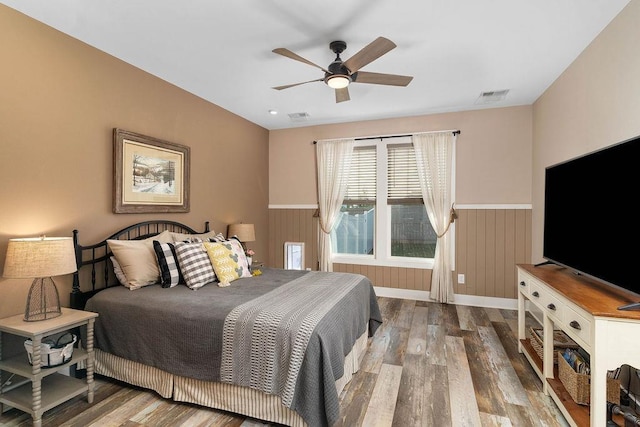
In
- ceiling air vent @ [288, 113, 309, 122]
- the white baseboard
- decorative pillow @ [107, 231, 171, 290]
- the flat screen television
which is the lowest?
the white baseboard

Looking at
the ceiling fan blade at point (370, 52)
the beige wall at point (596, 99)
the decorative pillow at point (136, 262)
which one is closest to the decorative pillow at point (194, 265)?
the decorative pillow at point (136, 262)

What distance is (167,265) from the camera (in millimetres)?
2717

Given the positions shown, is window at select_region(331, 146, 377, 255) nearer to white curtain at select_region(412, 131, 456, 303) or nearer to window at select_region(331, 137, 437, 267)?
window at select_region(331, 137, 437, 267)

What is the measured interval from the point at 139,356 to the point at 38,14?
99.3 inches

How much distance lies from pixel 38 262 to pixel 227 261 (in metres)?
1.34

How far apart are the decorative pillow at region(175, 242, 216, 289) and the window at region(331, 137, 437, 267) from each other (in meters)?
2.53

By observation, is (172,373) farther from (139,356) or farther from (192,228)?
(192,228)

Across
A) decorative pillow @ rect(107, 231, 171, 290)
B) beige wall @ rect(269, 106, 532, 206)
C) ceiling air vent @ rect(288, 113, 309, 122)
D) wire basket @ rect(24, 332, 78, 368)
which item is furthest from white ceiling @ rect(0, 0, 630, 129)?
wire basket @ rect(24, 332, 78, 368)

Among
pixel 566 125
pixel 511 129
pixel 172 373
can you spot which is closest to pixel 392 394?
pixel 172 373

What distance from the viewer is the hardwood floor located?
6.59 ft

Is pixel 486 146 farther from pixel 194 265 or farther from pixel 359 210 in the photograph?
pixel 194 265

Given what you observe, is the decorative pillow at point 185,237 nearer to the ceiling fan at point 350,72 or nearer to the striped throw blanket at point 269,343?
the striped throw blanket at point 269,343

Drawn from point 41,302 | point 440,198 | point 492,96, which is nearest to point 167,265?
point 41,302

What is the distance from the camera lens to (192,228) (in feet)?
12.4
